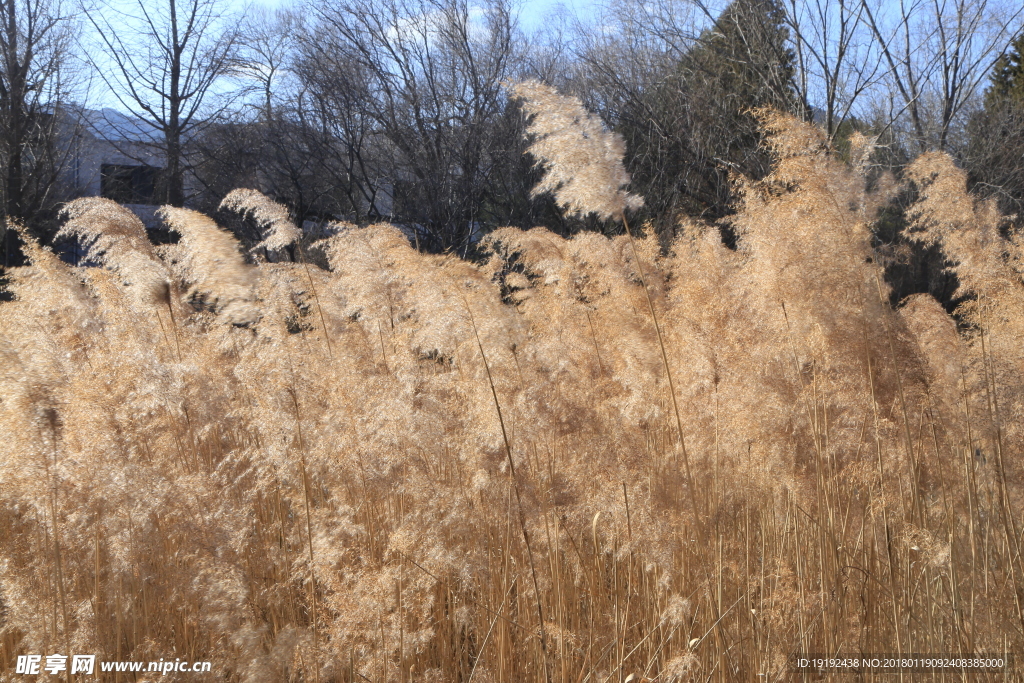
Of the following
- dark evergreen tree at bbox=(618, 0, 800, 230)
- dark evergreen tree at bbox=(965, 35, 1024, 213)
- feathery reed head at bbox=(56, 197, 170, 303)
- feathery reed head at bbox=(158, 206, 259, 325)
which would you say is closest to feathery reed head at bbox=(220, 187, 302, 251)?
feathery reed head at bbox=(56, 197, 170, 303)

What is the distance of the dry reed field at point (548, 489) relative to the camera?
1.76 metres

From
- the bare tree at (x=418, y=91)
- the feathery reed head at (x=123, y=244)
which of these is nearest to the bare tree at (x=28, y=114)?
the bare tree at (x=418, y=91)

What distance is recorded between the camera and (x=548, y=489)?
2.13 metres

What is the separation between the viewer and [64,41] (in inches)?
538

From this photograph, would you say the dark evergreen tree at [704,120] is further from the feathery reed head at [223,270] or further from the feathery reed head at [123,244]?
the feathery reed head at [223,270]

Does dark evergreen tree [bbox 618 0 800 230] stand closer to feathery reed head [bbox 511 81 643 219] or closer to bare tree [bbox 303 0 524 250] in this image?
bare tree [bbox 303 0 524 250]

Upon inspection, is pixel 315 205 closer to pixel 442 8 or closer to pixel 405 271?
pixel 442 8

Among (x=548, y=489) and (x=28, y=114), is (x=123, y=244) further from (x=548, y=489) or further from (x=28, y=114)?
(x=28, y=114)

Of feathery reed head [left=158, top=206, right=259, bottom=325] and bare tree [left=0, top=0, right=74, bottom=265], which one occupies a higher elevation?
bare tree [left=0, top=0, right=74, bottom=265]

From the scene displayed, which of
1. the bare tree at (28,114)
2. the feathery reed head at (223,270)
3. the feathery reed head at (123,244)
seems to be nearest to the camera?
the feathery reed head at (223,270)

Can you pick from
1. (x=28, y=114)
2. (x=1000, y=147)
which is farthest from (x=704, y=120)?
(x=28, y=114)

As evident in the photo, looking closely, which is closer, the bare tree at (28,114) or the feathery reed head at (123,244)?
the feathery reed head at (123,244)

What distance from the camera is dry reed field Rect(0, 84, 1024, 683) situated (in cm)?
176

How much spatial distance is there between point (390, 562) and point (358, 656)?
283 millimetres
